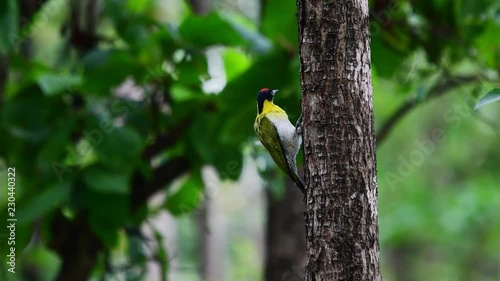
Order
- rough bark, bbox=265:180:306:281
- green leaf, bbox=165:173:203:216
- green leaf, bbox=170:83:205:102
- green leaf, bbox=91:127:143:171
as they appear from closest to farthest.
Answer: green leaf, bbox=91:127:143:171, green leaf, bbox=170:83:205:102, green leaf, bbox=165:173:203:216, rough bark, bbox=265:180:306:281

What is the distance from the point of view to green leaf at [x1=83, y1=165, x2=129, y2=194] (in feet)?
12.2

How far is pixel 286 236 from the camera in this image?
16.2ft

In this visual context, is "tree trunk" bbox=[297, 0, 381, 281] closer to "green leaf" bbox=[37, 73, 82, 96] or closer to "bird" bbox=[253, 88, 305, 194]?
"bird" bbox=[253, 88, 305, 194]

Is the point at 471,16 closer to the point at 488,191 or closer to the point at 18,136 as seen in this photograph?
the point at 18,136

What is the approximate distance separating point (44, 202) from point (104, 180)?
33cm

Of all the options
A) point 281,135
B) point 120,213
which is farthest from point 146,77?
point 281,135

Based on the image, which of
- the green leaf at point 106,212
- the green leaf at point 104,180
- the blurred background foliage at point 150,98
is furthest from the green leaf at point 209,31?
the green leaf at point 106,212

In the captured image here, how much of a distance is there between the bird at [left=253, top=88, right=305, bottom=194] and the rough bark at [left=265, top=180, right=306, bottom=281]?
168 cm

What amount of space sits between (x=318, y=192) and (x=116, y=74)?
213 cm

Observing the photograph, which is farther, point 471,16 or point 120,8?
point 120,8

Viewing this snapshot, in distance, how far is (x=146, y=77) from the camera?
3.96 meters

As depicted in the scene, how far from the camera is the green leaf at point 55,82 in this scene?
352 centimetres

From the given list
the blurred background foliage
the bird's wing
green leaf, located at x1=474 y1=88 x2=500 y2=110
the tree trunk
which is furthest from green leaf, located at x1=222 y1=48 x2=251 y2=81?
green leaf, located at x1=474 y1=88 x2=500 y2=110

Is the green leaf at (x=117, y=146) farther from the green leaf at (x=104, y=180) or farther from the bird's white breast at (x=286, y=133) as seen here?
the bird's white breast at (x=286, y=133)
